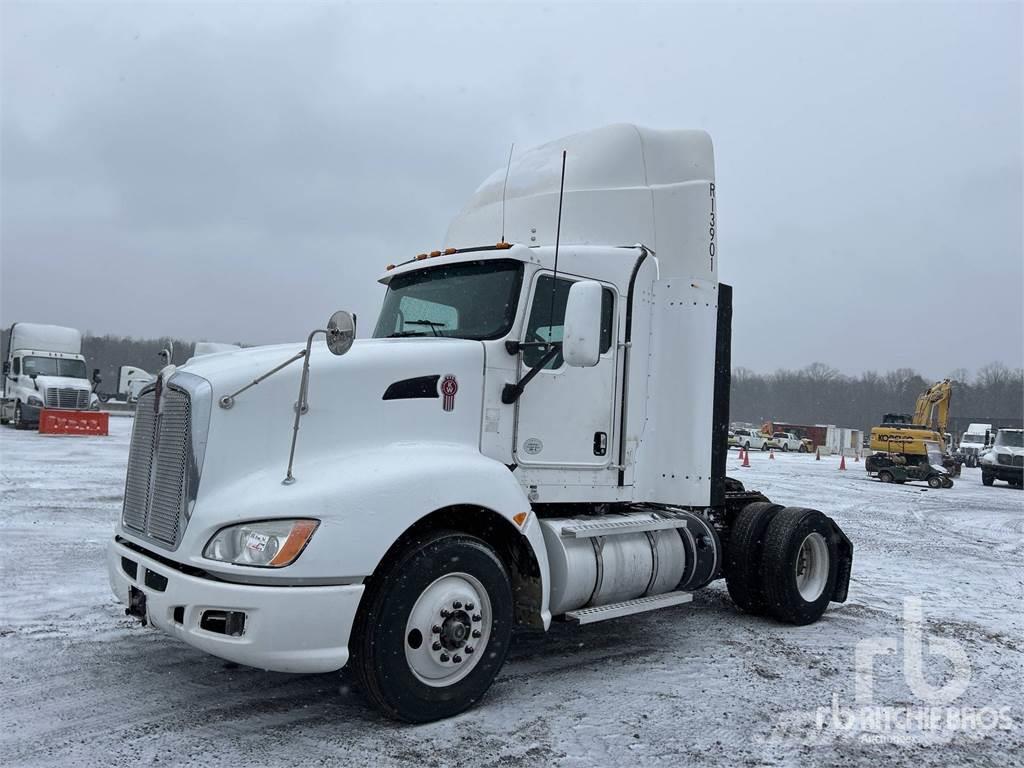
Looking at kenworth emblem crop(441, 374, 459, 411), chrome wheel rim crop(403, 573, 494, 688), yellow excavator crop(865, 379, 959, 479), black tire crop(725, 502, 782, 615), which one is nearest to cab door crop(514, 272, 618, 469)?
kenworth emblem crop(441, 374, 459, 411)

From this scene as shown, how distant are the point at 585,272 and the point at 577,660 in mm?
2826

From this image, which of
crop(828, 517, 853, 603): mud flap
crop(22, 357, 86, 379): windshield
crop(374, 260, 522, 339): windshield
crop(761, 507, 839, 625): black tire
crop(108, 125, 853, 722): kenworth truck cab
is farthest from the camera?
crop(22, 357, 86, 379): windshield

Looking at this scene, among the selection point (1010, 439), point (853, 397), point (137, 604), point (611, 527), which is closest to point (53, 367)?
point (137, 604)

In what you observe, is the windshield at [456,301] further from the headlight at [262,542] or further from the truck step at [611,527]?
the headlight at [262,542]

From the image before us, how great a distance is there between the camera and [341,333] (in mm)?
4160

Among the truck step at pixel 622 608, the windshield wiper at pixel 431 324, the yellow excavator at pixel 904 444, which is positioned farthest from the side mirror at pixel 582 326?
the yellow excavator at pixel 904 444

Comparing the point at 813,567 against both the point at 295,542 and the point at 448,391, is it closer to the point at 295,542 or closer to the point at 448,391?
the point at 448,391

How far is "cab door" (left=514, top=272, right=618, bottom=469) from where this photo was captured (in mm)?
5230

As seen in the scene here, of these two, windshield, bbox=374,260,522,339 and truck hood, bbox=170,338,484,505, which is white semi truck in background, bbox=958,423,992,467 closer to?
windshield, bbox=374,260,522,339

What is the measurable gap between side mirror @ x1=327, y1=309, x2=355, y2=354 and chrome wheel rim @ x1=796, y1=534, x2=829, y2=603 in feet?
Answer: 16.2

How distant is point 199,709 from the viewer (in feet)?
14.3

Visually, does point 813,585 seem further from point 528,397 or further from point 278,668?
point 278,668

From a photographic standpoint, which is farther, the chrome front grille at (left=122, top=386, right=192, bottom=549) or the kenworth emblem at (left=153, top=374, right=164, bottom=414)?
the kenworth emblem at (left=153, top=374, right=164, bottom=414)

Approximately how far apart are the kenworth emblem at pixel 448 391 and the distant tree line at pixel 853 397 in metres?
107
